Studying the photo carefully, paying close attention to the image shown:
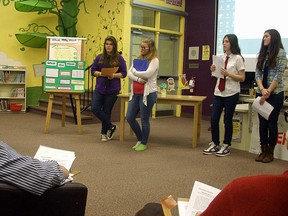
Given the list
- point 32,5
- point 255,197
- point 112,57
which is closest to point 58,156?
point 255,197

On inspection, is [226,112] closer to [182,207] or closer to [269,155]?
[269,155]

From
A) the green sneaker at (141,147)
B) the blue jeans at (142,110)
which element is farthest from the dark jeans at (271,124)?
the green sneaker at (141,147)

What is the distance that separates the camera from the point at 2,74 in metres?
7.94

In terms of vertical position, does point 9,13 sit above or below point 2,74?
above

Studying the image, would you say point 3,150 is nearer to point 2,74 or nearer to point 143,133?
point 143,133

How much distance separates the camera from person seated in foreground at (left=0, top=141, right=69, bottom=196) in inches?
55.4

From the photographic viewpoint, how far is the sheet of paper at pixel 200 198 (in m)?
1.51

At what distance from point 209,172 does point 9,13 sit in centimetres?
650

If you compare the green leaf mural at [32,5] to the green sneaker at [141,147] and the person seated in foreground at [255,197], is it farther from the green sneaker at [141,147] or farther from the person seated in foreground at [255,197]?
the person seated in foreground at [255,197]

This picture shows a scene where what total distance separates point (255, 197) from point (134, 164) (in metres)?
2.99

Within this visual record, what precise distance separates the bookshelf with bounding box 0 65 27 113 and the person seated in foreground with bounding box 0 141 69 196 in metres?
7.04

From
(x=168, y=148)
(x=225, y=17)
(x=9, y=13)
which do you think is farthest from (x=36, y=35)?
(x=168, y=148)

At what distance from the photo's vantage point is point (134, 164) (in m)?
3.88

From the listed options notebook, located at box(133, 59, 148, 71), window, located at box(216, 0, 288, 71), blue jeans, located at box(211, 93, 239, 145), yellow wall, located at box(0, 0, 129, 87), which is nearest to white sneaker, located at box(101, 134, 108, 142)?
notebook, located at box(133, 59, 148, 71)
